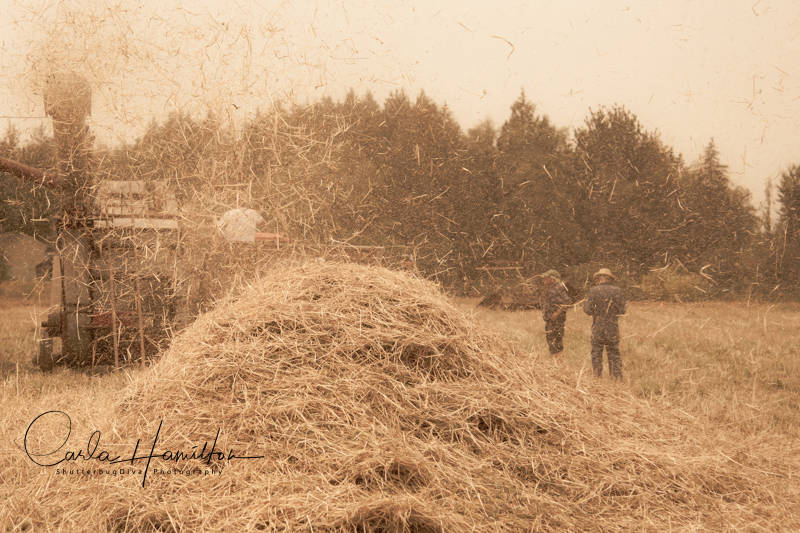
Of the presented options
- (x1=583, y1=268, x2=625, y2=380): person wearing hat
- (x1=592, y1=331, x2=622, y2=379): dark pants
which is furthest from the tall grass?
(x1=583, y1=268, x2=625, y2=380): person wearing hat

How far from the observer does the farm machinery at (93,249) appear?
5.76 m

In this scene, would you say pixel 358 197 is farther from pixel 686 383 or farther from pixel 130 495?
pixel 130 495

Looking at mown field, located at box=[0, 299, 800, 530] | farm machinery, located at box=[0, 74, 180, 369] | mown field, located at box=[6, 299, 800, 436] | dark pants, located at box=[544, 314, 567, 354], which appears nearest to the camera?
mown field, located at box=[0, 299, 800, 530]

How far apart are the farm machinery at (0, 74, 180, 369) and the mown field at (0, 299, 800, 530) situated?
1.15 ft

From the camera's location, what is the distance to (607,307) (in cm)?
583

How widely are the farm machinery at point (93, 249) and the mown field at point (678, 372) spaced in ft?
1.15

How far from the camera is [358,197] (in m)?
14.4

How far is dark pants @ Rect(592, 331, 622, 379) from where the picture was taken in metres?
5.82

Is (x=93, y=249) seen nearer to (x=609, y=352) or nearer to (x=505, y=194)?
(x=609, y=352)

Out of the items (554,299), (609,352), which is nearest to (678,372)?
(609,352)

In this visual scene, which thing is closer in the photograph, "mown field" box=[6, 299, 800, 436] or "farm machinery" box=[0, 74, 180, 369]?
"mown field" box=[6, 299, 800, 436]

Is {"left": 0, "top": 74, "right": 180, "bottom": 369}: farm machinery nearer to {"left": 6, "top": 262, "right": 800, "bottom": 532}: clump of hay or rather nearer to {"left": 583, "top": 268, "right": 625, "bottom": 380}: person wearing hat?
{"left": 6, "top": 262, "right": 800, "bottom": 532}: clump of hay

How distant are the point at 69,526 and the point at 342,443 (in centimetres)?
125

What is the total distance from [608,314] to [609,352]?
1.43ft
